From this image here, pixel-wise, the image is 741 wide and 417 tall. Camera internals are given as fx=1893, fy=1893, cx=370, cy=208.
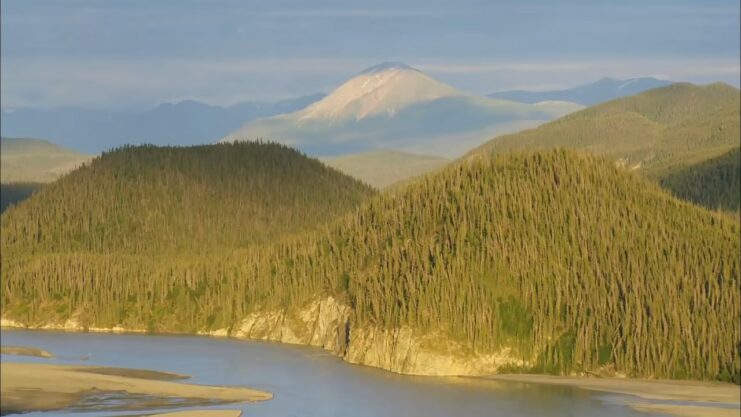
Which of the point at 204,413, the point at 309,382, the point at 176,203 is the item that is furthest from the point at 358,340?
the point at 176,203

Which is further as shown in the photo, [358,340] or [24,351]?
[358,340]

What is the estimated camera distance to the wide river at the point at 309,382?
58.2 m

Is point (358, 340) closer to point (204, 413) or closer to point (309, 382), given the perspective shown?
point (309, 382)

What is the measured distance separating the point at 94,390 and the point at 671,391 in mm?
19024

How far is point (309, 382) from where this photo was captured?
2547 inches

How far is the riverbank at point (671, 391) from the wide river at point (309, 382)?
1031mm

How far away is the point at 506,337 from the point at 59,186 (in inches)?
1683

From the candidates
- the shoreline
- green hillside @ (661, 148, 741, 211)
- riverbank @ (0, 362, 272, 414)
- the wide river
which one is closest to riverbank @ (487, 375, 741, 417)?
the shoreline

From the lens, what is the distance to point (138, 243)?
94875 millimetres

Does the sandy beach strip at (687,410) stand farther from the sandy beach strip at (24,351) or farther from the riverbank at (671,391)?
the sandy beach strip at (24,351)

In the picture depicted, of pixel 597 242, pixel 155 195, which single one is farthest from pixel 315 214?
pixel 597 242

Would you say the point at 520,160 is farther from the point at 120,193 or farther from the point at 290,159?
the point at 290,159

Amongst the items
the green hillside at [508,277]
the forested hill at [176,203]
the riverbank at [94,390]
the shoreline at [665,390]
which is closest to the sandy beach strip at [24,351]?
the riverbank at [94,390]

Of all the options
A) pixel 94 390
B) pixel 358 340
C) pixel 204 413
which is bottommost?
pixel 204 413
